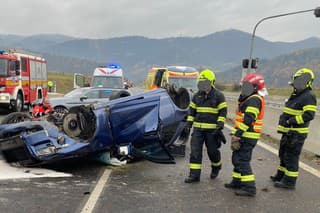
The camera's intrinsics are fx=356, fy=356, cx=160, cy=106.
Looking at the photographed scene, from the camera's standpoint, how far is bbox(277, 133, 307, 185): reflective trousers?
5.16 metres

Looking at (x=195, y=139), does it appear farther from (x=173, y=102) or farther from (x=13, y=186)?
(x=13, y=186)

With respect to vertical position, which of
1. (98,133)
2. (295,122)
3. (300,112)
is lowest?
(98,133)

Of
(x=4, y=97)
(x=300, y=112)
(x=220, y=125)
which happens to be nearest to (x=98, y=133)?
(x=220, y=125)

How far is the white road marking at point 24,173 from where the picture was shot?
5137 millimetres

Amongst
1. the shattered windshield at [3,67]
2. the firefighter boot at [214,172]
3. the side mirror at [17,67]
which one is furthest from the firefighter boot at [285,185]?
the side mirror at [17,67]

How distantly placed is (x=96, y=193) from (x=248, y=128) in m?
2.21

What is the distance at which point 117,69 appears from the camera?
56.2ft

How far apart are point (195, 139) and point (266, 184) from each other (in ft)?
4.23

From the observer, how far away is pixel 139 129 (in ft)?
18.5

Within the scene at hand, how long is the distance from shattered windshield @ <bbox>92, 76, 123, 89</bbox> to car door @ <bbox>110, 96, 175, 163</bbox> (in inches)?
422

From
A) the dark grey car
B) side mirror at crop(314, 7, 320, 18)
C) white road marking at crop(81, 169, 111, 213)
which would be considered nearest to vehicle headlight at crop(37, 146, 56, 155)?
white road marking at crop(81, 169, 111, 213)

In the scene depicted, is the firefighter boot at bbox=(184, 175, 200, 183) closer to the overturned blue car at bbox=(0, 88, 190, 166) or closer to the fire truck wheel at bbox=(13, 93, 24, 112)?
the overturned blue car at bbox=(0, 88, 190, 166)

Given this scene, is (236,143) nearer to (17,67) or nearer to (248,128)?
(248,128)

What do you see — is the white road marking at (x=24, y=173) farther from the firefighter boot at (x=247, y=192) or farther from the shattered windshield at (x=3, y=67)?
the shattered windshield at (x=3, y=67)
